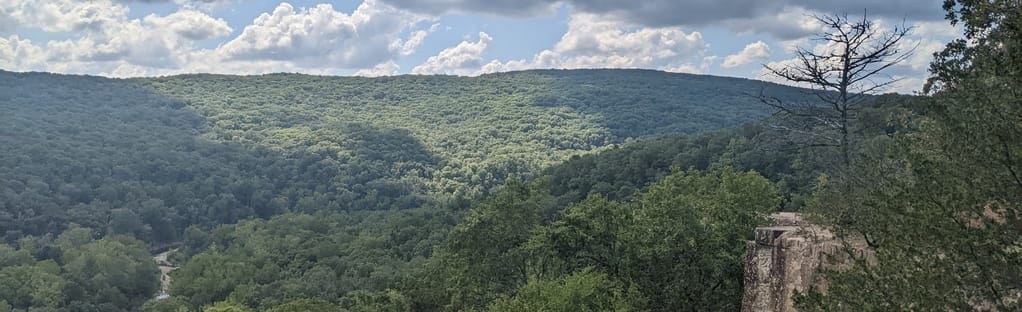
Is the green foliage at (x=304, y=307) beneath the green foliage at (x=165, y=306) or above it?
above

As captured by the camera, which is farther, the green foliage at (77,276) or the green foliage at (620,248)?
the green foliage at (77,276)

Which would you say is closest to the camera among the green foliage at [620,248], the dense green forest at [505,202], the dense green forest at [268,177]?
the dense green forest at [505,202]

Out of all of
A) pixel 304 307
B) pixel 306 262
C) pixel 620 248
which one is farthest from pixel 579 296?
pixel 306 262

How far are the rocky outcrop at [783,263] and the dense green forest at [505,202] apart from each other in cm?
40

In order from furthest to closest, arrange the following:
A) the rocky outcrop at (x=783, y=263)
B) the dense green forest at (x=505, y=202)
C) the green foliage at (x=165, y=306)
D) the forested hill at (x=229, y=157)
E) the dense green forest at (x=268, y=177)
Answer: the forested hill at (x=229, y=157), the dense green forest at (x=268, y=177), the green foliage at (x=165, y=306), the rocky outcrop at (x=783, y=263), the dense green forest at (x=505, y=202)

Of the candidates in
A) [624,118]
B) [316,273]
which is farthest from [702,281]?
[624,118]

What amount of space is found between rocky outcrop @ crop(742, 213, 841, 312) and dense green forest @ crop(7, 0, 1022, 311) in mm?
403

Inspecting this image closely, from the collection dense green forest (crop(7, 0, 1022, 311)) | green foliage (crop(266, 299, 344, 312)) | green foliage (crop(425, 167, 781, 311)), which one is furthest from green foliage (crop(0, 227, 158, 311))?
green foliage (crop(425, 167, 781, 311))

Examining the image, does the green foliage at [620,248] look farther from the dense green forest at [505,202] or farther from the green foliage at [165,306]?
the green foliage at [165,306]

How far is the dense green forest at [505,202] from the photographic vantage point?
8477 mm

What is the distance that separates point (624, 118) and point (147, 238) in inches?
4662

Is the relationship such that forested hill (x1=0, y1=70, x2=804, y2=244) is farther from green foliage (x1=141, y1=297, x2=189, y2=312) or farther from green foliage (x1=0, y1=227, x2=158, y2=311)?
green foliage (x1=141, y1=297, x2=189, y2=312)

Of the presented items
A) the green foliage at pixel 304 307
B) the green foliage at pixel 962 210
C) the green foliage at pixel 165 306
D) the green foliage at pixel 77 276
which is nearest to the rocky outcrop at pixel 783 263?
the green foliage at pixel 962 210

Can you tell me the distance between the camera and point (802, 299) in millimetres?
9086
